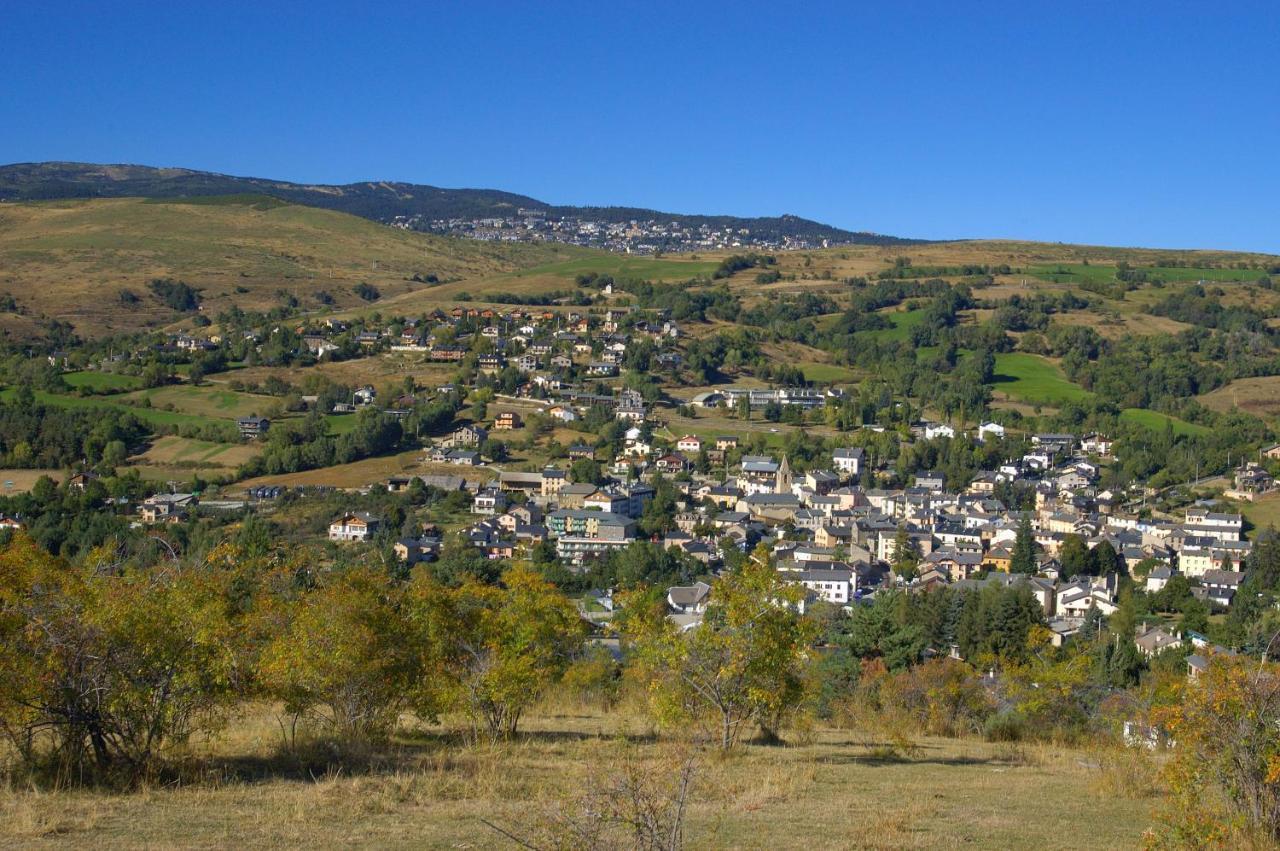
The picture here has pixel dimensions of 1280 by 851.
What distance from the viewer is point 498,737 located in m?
13.1

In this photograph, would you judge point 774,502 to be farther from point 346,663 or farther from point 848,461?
point 346,663

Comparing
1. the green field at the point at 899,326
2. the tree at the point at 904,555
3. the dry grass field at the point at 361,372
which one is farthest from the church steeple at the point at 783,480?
the green field at the point at 899,326

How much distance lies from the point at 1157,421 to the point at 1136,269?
149 ft

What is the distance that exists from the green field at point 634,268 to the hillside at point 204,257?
43.0 ft

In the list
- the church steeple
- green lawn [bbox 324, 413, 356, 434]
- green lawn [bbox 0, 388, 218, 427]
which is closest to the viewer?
the church steeple

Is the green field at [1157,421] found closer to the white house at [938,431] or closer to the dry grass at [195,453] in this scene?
the white house at [938,431]

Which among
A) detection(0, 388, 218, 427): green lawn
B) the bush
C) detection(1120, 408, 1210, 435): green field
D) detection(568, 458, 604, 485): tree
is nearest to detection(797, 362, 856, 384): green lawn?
detection(1120, 408, 1210, 435): green field

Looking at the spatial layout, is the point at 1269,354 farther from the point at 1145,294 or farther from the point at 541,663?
the point at 541,663

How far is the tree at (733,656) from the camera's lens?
12.3 m

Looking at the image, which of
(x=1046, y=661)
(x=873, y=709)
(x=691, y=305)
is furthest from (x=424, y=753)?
(x=691, y=305)

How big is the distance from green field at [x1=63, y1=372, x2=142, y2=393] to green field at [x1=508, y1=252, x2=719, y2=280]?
156 ft

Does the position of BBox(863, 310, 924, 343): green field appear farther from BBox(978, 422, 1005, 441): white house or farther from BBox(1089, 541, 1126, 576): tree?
BBox(1089, 541, 1126, 576): tree

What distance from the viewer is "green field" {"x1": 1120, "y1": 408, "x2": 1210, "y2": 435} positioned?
197 ft

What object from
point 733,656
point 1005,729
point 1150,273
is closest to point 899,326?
point 1150,273
